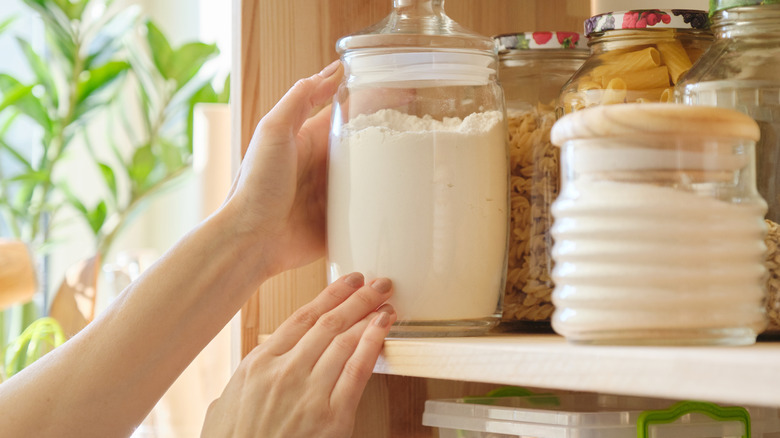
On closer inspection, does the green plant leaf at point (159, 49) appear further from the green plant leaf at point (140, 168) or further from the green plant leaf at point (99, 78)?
the green plant leaf at point (140, 168)

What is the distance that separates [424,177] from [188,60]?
7.40 ft

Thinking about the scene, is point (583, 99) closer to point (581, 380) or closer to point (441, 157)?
point (441, 157)

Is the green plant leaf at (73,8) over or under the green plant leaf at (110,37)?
over

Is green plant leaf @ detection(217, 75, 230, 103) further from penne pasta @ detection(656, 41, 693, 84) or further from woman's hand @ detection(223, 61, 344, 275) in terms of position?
penne pasta @ detection(656, 41, 693, 84)

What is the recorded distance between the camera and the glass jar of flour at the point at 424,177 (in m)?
0.62

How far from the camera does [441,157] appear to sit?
62 cm

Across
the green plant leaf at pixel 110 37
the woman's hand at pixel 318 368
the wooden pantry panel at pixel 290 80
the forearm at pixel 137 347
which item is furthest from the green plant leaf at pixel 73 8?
the woman's hand at pixel 318 368

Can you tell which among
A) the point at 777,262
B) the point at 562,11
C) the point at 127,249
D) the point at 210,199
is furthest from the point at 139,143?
the point at 777,262

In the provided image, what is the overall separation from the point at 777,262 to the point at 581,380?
152 millimetres

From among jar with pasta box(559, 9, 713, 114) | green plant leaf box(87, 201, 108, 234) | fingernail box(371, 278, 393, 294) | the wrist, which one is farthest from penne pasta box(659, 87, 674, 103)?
green plant leaf box(87, 201, 108, 234)

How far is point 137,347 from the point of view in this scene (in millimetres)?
716

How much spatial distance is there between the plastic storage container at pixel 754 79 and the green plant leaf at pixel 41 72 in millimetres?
2393

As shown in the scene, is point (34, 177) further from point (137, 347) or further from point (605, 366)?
point (605, 366)

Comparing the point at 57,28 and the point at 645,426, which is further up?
the point at 57,28
